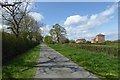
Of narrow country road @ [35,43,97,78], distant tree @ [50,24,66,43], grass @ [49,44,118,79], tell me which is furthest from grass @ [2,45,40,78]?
distant tree @ [50,24,66,43]

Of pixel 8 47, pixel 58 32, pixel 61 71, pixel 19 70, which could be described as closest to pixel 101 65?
pixel 61 71

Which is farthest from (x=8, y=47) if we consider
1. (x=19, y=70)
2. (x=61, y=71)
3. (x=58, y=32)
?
(x=58, y=32)

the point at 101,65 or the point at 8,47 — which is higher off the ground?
the point at 8,47

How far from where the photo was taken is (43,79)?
27.6 ft

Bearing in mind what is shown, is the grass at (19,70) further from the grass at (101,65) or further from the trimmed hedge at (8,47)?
the grass at (101,65)

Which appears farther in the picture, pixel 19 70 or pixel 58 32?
pixel 58 32

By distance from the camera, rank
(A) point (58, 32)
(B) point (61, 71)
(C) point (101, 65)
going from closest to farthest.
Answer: (B) point (61, 71)
(C) point (101, 65)
(A) point (58, 32)

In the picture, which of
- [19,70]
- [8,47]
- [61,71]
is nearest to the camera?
[61,71]

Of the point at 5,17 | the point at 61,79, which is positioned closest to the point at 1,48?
the point at 61,79

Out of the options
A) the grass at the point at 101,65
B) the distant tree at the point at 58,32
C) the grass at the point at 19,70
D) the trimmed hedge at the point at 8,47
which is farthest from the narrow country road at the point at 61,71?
the distant tree at the point at 58,32

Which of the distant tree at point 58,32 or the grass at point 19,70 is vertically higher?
the distant tree at point 58,32

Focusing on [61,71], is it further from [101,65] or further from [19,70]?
[101,65]

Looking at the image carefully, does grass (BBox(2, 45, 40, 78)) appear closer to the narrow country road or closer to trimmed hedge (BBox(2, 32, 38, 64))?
the narrow country road

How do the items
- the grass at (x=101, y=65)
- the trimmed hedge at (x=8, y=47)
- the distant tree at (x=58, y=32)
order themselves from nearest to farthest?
the grass at (x=101, y=65) < the trimmed hedge at (x=8, y=47) < the distant tree at (x=58, y=32)
